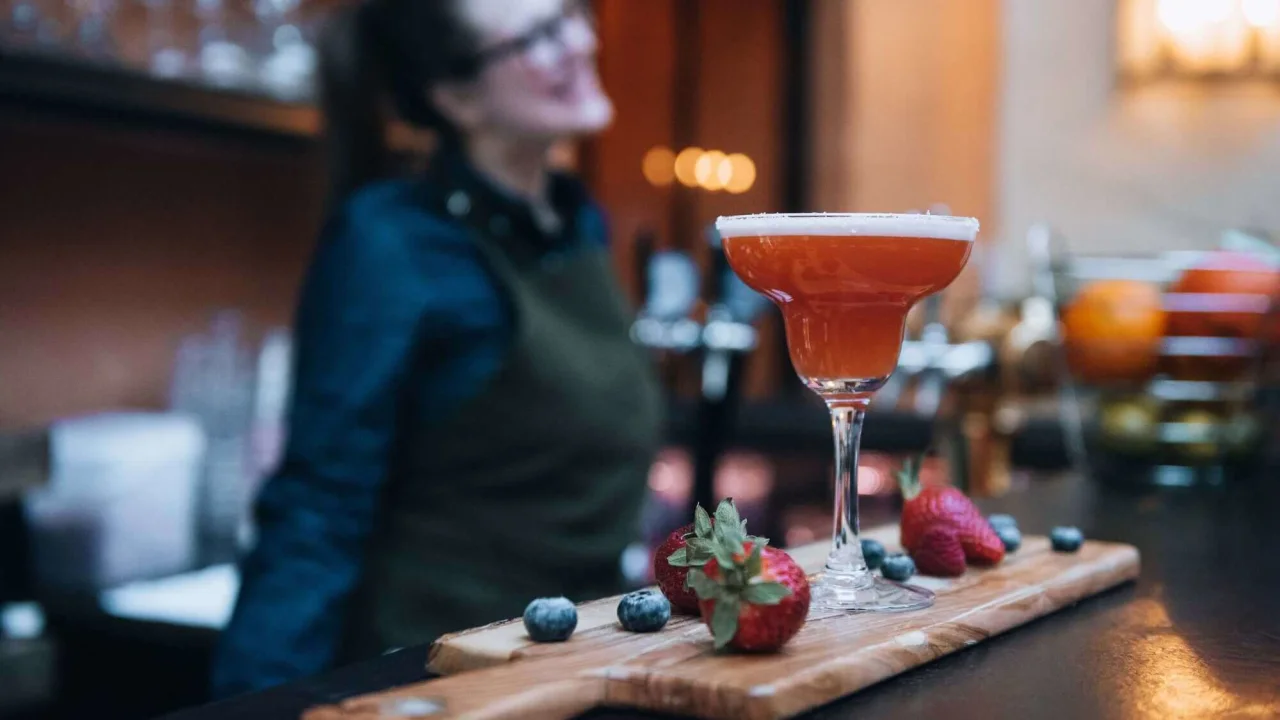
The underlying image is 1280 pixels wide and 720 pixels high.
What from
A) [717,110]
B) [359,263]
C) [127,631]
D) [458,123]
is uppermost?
[717,110]

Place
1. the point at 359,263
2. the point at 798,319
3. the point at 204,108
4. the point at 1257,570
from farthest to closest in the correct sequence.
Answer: the point at 204,108, the point at 359,263, the point at 1257,570, the point at 798,319

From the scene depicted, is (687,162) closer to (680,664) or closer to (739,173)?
(739,173)

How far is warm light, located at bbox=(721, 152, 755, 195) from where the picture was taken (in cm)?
515

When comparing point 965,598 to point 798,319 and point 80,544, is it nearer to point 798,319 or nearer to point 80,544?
point 798,319

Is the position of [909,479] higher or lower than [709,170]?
lower

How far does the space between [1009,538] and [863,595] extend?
22cm

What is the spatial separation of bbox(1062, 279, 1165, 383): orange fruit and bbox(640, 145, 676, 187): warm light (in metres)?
3.76

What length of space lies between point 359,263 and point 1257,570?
98cm

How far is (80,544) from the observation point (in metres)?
1.98

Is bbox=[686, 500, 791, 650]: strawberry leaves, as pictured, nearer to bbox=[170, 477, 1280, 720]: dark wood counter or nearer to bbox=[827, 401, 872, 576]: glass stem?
bbox=[170, 477, 1280, 720]: dark wood counter

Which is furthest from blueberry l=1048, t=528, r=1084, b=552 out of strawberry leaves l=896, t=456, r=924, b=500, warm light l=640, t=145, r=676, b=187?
warm light l=640, t=145, r=676, b=187

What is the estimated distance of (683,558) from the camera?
684 mm

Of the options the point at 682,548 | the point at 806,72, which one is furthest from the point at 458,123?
the point at 806,72

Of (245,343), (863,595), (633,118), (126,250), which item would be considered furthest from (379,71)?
(633,118)
